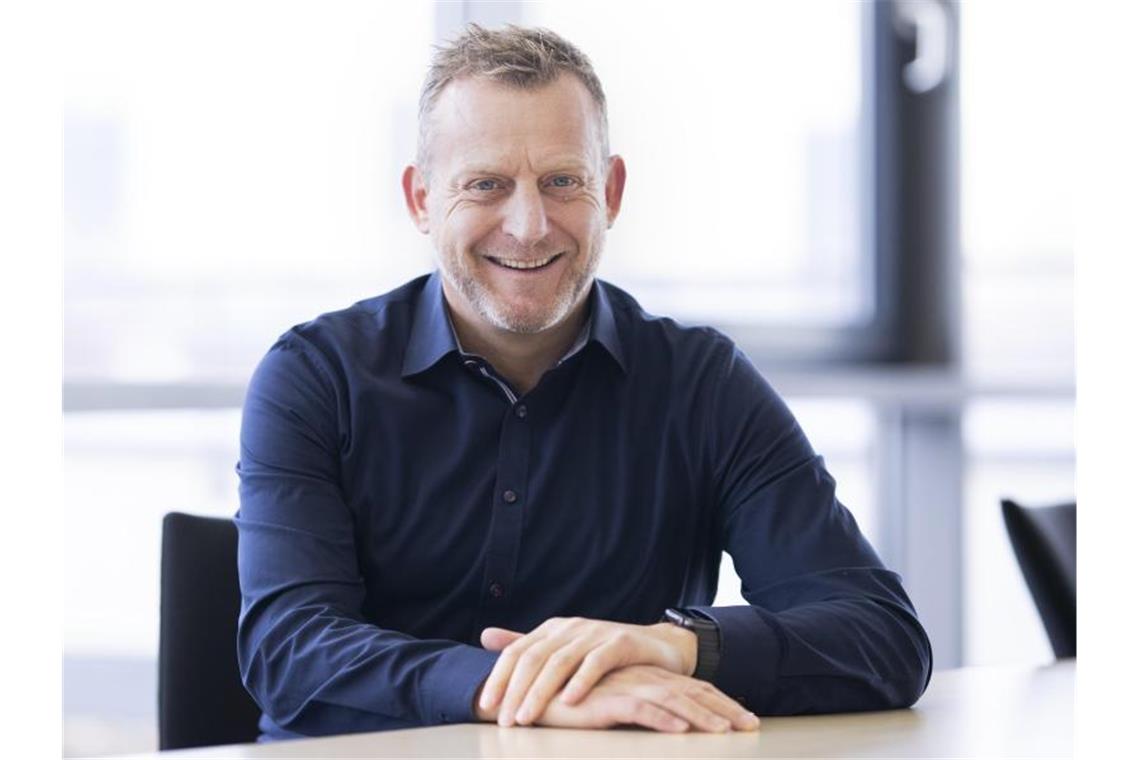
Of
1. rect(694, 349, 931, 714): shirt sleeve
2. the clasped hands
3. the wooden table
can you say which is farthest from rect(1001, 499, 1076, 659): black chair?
the clasped hands

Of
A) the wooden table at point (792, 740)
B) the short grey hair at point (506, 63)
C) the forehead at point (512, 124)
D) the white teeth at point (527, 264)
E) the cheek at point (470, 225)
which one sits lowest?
the wooden table at point (792, 740)

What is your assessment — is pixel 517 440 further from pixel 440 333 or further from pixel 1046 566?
pixel 1046 566

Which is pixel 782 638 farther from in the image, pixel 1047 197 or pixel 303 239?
pixel 1047 197

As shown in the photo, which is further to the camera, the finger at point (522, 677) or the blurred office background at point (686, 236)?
the blurred office background at point (686, 236)

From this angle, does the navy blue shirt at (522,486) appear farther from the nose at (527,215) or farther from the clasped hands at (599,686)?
the clasped hands at (599,686)

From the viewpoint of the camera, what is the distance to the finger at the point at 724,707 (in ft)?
4.50

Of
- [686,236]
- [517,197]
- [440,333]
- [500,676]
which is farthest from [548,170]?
[686,236]

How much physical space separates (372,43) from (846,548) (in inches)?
76.0

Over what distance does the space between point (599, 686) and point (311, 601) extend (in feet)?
1.42

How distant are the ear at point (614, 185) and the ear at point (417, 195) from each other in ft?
0.86

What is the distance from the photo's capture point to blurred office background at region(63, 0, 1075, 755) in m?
3.12

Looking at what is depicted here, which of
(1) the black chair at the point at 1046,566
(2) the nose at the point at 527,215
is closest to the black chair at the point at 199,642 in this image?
(2) the nose at the point at 527,215

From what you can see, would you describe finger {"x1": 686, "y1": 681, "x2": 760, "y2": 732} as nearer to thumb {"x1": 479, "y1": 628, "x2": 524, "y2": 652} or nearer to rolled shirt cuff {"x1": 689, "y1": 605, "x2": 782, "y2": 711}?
rolled shirt cuff {"x1": 689, "y1": 605, "x2": 782, "y2": 711}

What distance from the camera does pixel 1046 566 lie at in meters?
2.00
